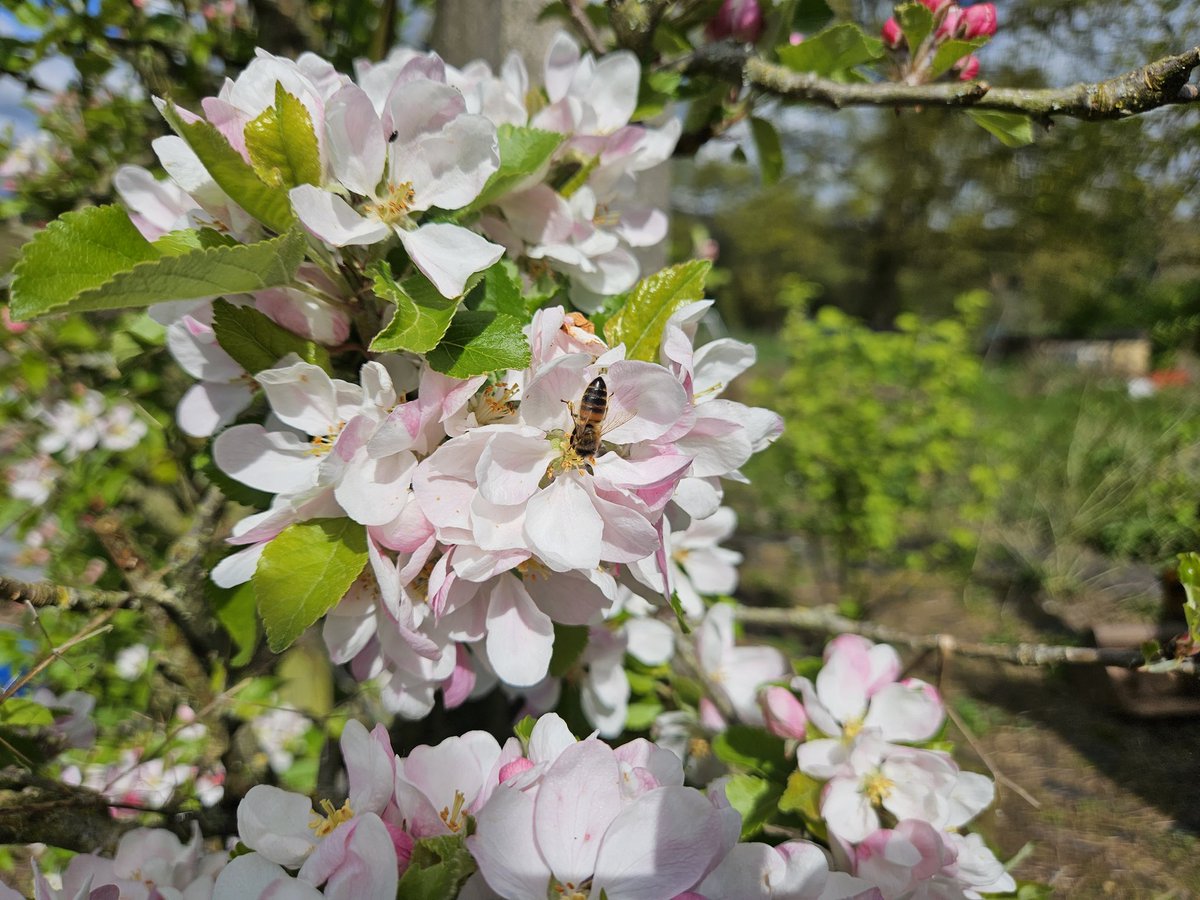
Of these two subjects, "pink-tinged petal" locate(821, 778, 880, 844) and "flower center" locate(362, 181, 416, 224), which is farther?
"pink-tinged petal" locate(821, 778, 880, 844)

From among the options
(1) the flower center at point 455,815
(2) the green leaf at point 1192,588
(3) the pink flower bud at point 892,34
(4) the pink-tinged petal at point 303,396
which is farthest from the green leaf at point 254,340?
(2) the green leaf at point 1192,588

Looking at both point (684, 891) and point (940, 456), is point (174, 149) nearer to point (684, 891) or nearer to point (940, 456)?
point (684, 891)

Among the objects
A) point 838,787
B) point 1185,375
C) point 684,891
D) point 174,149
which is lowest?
point 1185,375

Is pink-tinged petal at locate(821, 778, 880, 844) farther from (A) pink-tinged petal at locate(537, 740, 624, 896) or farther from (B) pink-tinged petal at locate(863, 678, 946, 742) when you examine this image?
(A) pink-tinged petal at locate(537, 740, 624, 896)

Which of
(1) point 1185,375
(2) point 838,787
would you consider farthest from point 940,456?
(2) point 838,787

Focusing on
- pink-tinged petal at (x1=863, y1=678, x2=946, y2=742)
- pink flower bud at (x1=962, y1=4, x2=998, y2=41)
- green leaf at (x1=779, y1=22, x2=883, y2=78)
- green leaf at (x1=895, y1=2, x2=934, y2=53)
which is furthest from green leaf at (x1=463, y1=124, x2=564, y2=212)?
pink-tinged petal at (x1=863, y1=678, x2=946, y2=742)

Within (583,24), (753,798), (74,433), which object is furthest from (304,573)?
(74,433)

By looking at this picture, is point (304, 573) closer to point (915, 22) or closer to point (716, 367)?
point (716, 367)
